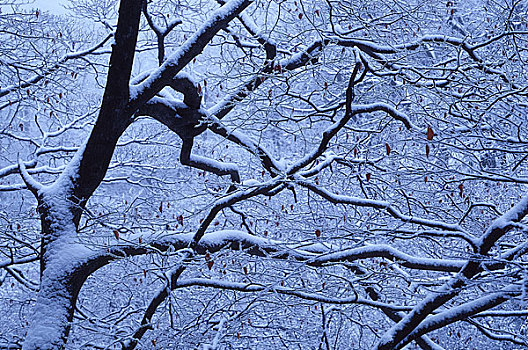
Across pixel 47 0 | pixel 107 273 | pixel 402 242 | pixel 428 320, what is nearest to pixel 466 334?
pixel 402 242

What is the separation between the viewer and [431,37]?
209 inches

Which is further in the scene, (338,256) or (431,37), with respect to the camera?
(431,37)

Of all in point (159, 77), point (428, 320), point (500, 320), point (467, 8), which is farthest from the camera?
point (467, 8)

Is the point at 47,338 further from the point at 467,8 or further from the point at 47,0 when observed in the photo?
the point at 47,0

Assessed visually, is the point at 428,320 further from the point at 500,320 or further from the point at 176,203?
the point at 176,203

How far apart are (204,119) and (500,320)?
6814 millimetres

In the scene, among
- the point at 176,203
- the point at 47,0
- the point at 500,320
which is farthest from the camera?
the point at 47,0

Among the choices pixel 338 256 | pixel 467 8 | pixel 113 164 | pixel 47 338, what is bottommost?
pixel 47 338

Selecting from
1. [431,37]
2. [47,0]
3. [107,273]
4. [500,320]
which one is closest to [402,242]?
[500,320]

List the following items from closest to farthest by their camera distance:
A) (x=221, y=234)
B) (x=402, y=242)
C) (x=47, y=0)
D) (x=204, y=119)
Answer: (x=221, y=234)
(x=204, y=119)
(x=402, y=242)
(x=47, y=0)

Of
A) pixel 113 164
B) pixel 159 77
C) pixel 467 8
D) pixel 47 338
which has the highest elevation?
pixel 467 8

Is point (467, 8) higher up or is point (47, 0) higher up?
point (47, 0)

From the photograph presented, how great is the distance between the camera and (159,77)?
484cm

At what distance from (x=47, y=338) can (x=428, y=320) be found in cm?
323
